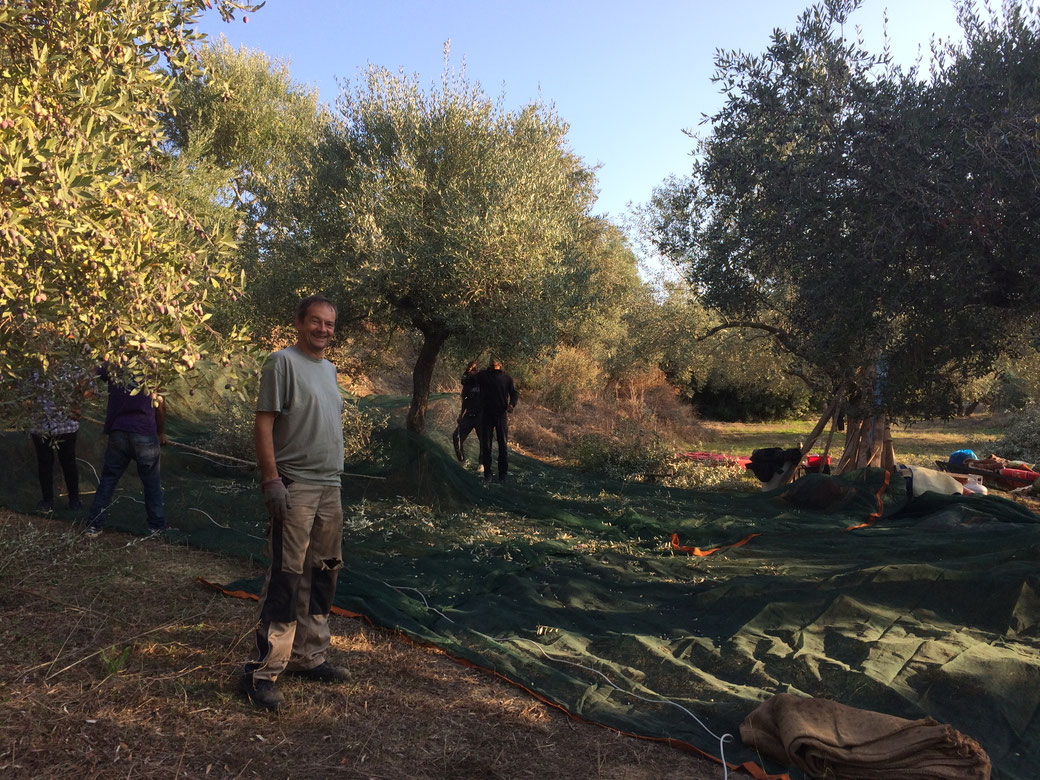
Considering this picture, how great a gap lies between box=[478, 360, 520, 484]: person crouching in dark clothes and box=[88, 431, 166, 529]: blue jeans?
5366 millimetres

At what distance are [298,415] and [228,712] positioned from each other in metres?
1.50

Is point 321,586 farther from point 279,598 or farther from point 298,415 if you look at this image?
point 298,415

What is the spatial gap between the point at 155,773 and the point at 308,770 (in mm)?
619

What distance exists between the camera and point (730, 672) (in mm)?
4711

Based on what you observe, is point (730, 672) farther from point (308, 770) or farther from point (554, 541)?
point (554, 541)

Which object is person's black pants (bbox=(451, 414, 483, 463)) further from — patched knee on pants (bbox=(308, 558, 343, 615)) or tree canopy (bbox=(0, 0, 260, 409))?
tree canopy (bbox=(0, 0, 260, 409))

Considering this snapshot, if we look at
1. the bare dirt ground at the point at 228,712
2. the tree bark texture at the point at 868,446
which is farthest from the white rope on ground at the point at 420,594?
the tree bark texture at the point at 868,446

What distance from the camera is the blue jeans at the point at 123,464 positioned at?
7023 mm

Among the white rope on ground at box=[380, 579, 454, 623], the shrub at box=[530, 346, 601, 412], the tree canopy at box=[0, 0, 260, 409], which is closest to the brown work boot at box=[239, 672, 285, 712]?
the tree canopy at box=[0, 0, 260, 409]

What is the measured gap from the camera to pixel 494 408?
→ 38.7 feet

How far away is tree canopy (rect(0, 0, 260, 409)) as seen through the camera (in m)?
2.84

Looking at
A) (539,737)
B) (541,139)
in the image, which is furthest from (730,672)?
(541,139)

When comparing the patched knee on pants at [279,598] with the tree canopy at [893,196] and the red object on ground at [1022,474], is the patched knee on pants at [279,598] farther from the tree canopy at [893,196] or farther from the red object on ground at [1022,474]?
the red object on ground at [1022,474]

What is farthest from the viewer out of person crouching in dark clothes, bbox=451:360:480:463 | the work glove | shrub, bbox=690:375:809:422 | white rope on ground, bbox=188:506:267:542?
shrub, bbox=690:375:809:422
